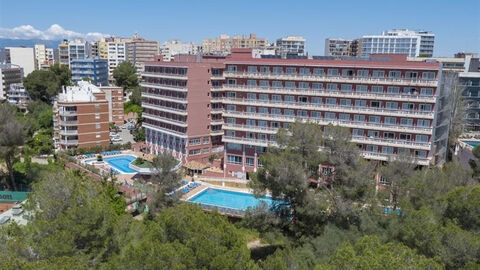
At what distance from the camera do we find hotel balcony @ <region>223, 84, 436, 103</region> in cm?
4041

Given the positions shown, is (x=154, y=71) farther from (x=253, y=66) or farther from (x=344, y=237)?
(x=344, y=237)

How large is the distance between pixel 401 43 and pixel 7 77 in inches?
4779

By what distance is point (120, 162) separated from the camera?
5834 cm

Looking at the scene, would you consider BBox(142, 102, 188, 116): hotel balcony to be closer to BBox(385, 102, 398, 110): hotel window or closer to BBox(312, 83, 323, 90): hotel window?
BBox(312, 83, 323, 90): hotel window

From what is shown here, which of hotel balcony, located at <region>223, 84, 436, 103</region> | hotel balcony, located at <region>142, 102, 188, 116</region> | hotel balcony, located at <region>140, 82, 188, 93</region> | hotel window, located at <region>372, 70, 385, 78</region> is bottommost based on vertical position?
hotel balcony, located at <region>142, 102, 188, 116</region>

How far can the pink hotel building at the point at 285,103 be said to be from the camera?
40.8 metres

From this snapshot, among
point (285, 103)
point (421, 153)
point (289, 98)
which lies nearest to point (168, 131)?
point (285, 103)

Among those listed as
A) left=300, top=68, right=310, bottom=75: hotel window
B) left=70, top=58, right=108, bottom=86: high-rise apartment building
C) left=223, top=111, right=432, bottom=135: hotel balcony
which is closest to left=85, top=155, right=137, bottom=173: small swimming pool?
left=223, top=111, right=432, bottom=135: hotel balcony

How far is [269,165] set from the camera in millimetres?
28500

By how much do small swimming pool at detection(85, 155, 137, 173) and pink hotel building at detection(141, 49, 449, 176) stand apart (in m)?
4.63

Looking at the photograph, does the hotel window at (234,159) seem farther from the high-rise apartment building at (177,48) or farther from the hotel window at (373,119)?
the high-rise apartment building at (177,48)

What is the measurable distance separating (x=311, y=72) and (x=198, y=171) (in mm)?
18928

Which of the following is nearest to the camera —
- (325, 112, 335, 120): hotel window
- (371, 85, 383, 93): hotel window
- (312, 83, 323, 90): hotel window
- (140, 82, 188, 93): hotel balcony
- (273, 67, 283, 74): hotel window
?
(371, 85, 383, 93): hotel window

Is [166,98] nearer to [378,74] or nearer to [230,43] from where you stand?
[378,74]
